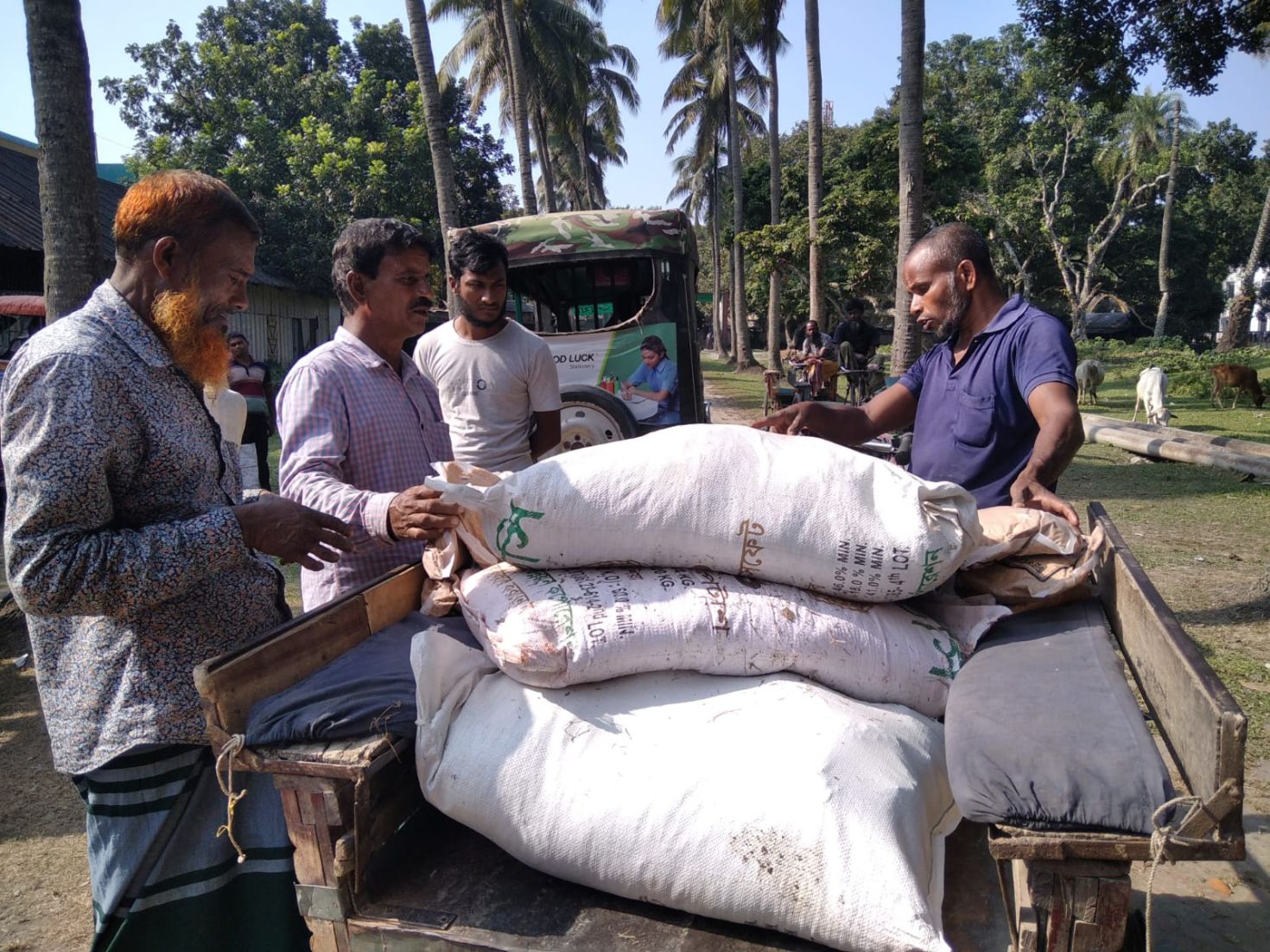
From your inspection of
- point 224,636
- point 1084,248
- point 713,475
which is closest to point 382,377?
point 224,636

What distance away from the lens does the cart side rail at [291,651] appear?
1391mm

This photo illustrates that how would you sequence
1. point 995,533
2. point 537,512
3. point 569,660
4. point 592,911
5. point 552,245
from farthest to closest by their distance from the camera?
point 552,245, point 995,533, point 537,512, point 569,660, point 592,911

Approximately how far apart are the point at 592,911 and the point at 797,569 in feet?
2.32

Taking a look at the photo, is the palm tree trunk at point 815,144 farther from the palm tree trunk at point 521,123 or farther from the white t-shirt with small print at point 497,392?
the white t-shirt with small print at point 497,392

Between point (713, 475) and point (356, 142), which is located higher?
point (356, 142)

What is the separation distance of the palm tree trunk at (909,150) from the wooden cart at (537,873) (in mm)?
7554

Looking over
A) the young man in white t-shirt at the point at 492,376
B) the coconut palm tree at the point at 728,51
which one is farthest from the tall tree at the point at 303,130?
the young man in white t-shirt at the point at 492,376

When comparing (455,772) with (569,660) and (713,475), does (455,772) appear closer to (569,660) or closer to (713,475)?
(569,660)

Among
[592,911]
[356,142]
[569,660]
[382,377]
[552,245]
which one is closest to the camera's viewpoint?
[592,911]

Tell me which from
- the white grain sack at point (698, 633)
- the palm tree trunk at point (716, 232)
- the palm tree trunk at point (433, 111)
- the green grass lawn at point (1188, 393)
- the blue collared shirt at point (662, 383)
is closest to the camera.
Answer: the white grain sack at point (698, 633)

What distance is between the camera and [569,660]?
5.10 feet

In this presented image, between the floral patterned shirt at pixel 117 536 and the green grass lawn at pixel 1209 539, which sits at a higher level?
the floral patterned shirt at pixel 117 536

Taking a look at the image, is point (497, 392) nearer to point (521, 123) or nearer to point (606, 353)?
point (606, 353)

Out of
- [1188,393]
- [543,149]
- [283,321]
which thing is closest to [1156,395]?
[1188,393]
